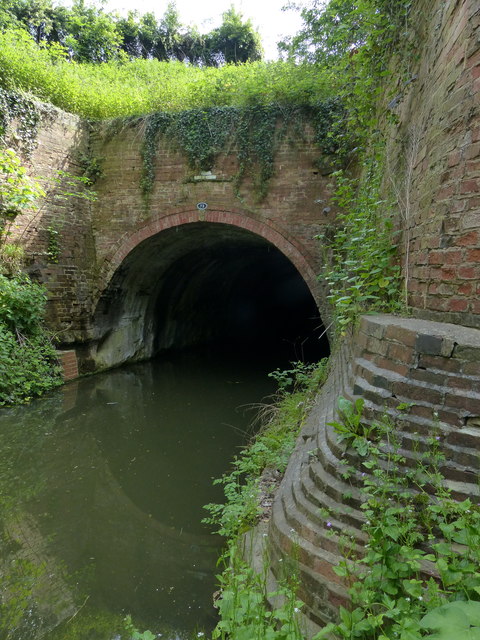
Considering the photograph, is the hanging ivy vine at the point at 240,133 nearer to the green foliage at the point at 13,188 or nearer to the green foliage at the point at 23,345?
the green foliage at the point at 13,188

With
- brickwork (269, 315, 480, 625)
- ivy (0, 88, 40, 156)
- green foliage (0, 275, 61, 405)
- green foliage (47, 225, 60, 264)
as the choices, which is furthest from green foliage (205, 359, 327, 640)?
ivy (0, 88, 40, 156)

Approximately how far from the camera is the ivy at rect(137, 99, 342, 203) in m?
6.95

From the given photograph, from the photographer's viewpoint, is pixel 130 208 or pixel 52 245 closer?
pixel 52 245

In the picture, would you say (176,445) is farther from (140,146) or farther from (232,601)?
(140,146)

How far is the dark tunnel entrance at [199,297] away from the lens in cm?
852

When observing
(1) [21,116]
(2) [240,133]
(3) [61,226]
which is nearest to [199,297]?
(3) [61,226]

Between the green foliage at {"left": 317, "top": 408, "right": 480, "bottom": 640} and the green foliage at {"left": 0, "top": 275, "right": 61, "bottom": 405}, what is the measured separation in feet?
20.0

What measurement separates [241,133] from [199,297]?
556 centimetres

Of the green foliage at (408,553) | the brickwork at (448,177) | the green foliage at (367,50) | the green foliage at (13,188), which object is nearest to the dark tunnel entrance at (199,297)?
the green foliage at (13,188)

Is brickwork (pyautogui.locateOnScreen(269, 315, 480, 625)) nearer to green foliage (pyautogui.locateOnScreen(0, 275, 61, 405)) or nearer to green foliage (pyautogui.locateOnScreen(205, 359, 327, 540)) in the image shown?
green foliage (pyautogui.locateOnScreen(205, 359, 327, 540))

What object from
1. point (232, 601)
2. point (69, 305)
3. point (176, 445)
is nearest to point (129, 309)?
point (69, 305)

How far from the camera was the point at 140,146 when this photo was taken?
308 inches

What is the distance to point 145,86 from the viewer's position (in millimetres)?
8852

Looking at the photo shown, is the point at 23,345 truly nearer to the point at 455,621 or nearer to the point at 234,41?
the point at 455,621
